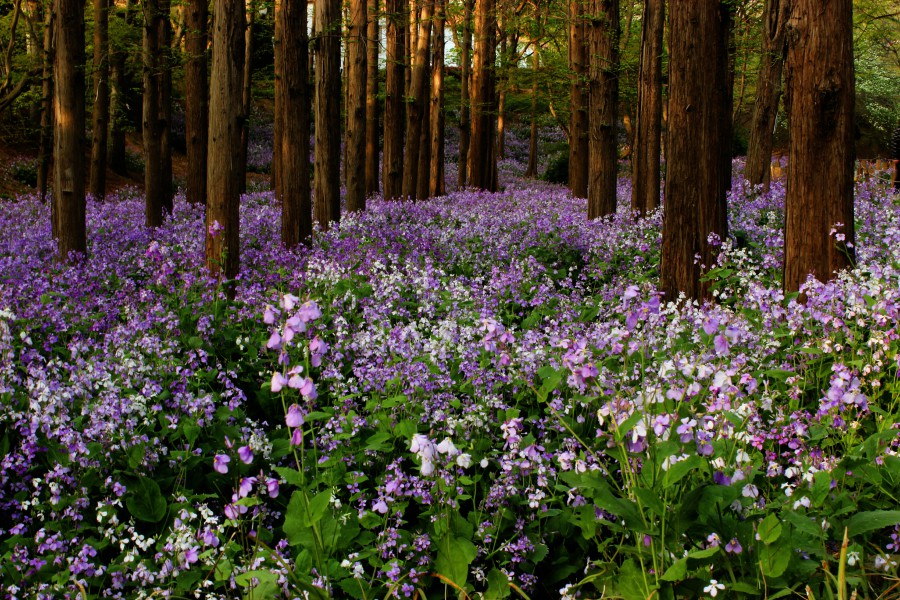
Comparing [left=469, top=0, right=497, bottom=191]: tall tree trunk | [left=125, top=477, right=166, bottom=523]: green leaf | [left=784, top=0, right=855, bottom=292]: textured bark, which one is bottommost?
[left=125, top=477, right=166, bottom=523]: green leaf

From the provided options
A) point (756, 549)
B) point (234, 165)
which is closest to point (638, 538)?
point (756, 549)

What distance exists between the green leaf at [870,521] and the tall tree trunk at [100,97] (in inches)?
565

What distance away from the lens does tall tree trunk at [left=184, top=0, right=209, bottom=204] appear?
13.2 metres

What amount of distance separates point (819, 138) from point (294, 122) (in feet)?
21.9

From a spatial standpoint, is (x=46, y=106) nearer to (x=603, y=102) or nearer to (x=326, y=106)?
(x=326, y=106)

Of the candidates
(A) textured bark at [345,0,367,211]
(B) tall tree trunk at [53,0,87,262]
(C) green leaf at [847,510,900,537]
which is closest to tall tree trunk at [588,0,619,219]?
(A) textured bark at [345,0,367,211]

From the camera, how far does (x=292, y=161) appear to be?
33.2 ft

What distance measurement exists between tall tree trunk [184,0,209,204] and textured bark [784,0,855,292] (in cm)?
1015

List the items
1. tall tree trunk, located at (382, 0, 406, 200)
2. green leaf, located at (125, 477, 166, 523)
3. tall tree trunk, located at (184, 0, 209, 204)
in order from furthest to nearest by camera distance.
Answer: tall tree trunk, located at (382, 0, 406, 200), tall tree trunk, located at (184, 0, 209, 204), green leaf, located at (125, 477, 166, 523)

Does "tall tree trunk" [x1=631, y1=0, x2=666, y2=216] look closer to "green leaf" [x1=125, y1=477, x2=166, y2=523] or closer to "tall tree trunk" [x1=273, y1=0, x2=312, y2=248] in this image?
"tall tree trunk" [x1=273, y1=0, x2=312, y2=248]

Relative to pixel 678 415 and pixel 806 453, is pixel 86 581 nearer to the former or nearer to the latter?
pixel 678 415

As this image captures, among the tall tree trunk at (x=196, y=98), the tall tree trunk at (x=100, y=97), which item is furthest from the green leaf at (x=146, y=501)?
the tall tree trunk at (x=100, y=97)

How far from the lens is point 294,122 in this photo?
393 inches

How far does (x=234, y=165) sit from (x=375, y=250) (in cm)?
209
